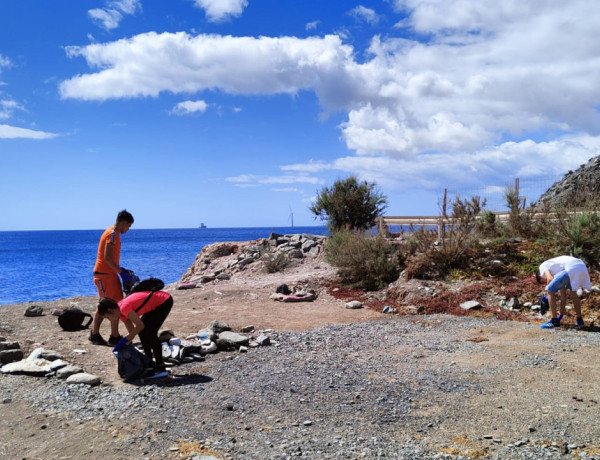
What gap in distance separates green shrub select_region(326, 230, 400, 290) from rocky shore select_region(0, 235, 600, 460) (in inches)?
153

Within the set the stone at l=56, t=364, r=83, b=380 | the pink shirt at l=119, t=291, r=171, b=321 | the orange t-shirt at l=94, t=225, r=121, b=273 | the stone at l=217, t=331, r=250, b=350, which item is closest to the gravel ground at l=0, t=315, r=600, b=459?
the stone at l=56, t=364, r=83, b=380

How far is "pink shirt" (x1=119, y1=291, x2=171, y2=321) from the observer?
629 cm

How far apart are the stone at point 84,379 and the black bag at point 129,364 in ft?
0.97

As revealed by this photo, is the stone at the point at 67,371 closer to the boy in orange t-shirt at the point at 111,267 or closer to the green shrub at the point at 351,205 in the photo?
the boy in orange t-shirt at the point at 111,267

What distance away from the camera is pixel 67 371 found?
20.5ft

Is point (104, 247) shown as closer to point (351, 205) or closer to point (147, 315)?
point (147, 315)

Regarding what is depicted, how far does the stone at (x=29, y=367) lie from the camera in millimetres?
6383

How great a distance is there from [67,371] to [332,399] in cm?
313

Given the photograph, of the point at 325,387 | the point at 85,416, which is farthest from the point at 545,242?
the point at 85,416

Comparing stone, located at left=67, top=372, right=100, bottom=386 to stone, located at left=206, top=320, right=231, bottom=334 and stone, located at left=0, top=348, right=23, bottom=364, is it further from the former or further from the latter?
stone, located at left=206, top=320, right=231, bottom=334

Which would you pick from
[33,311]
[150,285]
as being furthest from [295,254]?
[150,285]

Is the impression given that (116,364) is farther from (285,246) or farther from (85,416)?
(285,246)

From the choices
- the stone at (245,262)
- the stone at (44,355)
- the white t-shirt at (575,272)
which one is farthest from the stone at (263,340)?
the stone at (245,262)

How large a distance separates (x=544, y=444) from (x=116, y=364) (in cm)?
509
